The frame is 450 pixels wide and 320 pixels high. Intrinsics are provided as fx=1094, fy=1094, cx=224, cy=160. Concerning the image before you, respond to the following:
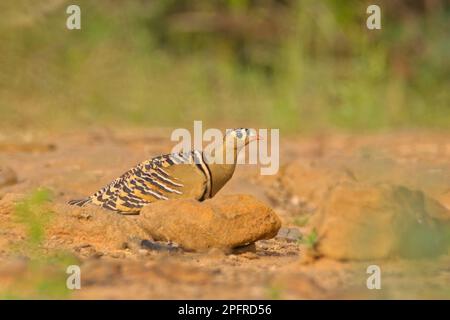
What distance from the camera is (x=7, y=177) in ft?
21.0

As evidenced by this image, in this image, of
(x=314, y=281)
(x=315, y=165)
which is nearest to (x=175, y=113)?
(x=315, y=165)

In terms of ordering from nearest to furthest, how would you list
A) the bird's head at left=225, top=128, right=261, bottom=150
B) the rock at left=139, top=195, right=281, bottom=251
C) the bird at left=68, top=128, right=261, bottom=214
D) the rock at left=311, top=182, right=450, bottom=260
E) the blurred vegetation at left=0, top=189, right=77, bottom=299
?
the blurred vegetation at left=0, top=189, right=77, bottom=299
the rock at left=311, top=182, right=450, bottom=260
the rock at left=139, top=195, right=281, bottom=251
the bird at left=68, top=128, right=261, bottom=214
the bird's head at left=225, top=128, right=261, bottom=150

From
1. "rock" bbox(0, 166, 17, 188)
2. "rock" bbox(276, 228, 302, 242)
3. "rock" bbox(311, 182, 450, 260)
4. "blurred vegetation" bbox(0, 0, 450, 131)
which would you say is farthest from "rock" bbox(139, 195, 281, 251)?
"blurred vegetation" bbox(0, 0, 450, 131)

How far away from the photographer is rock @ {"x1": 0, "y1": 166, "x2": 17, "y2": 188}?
6.37m

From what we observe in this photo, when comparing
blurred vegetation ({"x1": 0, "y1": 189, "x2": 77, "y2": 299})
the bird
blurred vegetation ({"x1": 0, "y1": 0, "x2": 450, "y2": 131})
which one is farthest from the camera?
blurred vegetation ({"x1": 0, "y1": 0, "x2": 450, "y2": 131})

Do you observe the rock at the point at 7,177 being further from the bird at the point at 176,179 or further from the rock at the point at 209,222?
the rock at the point at 209,222

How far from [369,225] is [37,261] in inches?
52.5

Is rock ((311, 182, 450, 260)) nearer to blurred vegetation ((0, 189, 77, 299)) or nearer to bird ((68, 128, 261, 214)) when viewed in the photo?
bird ((68, 128, 261, 214))

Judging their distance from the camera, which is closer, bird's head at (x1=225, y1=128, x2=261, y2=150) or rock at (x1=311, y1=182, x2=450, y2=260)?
rock at (x1=311, y1=182, x2=450, y2=260)

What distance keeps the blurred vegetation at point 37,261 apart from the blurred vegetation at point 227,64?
4634mm

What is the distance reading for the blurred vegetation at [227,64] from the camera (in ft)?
32.6

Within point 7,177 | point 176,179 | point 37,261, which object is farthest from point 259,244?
point 7,177

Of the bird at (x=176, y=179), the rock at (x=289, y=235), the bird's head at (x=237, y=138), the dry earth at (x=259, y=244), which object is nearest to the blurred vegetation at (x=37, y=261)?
the dry earth at (x=259, y=244)
